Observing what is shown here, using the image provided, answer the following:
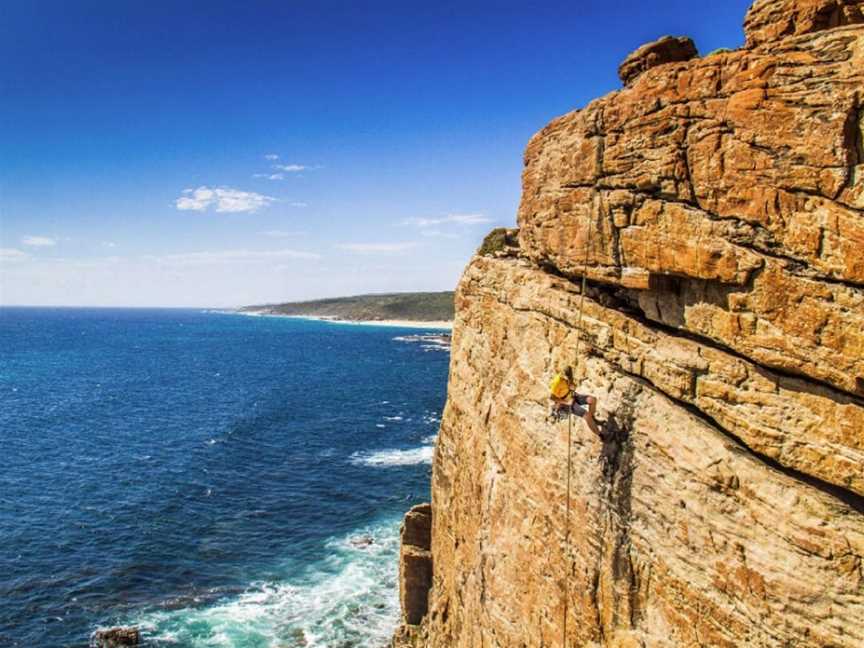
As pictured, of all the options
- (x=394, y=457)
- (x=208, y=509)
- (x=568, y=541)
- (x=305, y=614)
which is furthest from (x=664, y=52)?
(x=394, y=457)

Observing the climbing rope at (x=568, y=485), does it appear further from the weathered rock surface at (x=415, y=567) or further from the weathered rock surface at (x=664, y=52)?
the weathered rock surface at (x=415, y=567)

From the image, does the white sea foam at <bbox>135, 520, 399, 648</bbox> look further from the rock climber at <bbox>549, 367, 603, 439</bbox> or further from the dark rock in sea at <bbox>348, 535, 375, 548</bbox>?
the rock climber at <bbox>549, 367, 603, 439</bbox>

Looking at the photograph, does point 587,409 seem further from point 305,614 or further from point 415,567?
point 305,614

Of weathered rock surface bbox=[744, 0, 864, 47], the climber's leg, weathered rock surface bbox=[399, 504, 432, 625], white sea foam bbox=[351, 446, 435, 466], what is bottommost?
white sea foam bbox=[351, 446, 435, 466]

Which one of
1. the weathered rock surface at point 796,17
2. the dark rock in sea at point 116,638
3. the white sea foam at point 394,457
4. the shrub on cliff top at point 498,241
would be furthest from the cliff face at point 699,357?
the white sea foam at point 394,457

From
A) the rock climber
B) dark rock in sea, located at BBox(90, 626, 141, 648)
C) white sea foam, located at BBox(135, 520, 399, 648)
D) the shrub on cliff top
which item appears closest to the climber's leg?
the rock climber

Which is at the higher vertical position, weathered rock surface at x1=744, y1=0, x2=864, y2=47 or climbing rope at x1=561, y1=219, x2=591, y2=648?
weathered rock surface at x1=744, y1=0, x2=864, y2=47
